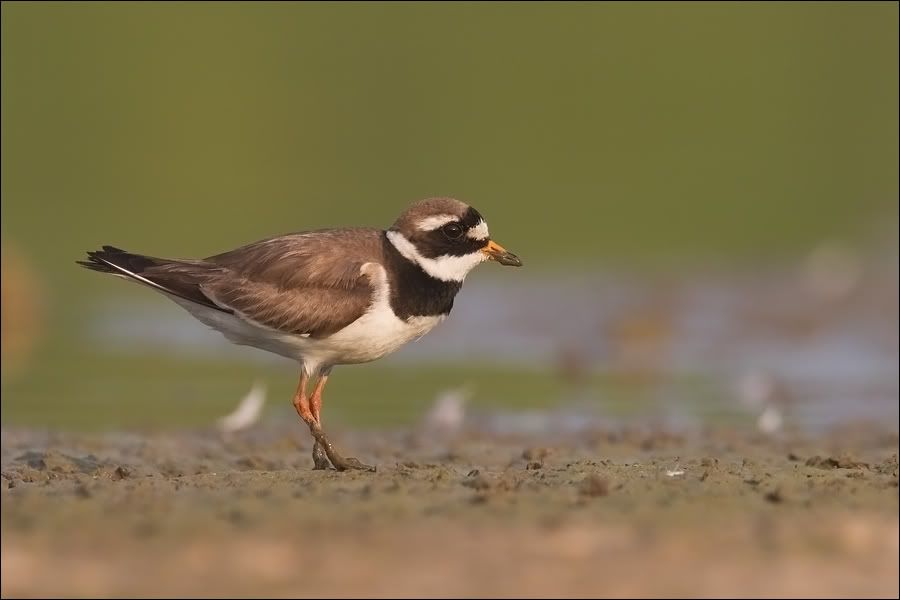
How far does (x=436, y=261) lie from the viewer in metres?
9.69

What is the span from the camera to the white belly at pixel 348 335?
9406mm

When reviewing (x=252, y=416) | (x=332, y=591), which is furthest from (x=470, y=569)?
(x=252, y=416)

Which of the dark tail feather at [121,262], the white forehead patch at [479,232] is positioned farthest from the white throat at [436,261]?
the dark tail feather at [121,262]

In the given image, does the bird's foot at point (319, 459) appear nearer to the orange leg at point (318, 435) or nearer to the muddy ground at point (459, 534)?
the orange leg at point (318, 435)

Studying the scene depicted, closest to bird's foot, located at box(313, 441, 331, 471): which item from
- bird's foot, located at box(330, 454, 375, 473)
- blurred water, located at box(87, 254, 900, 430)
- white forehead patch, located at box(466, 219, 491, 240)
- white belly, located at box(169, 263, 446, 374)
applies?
bird's foot, located at box(330, 454, 375, 473)

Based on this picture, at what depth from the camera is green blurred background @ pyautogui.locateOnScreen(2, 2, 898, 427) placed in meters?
28.7

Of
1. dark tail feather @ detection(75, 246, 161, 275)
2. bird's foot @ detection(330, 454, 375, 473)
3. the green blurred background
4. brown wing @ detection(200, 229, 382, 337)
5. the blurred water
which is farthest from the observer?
the green blurred background

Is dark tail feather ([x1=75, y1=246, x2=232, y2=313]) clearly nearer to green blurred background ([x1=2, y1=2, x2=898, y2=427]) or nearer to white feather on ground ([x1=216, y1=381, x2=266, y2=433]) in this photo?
white feather on ground ([x1=216, y1=381, x2=266, y2=433])

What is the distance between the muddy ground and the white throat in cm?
179

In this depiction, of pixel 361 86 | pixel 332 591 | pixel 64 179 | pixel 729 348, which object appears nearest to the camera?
pixel 332 591

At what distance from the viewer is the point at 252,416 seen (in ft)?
42.2

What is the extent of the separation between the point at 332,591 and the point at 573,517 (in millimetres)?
1152

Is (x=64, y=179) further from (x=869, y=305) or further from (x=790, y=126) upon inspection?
(x=869, y=305)

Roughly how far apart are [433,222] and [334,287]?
0.75m
